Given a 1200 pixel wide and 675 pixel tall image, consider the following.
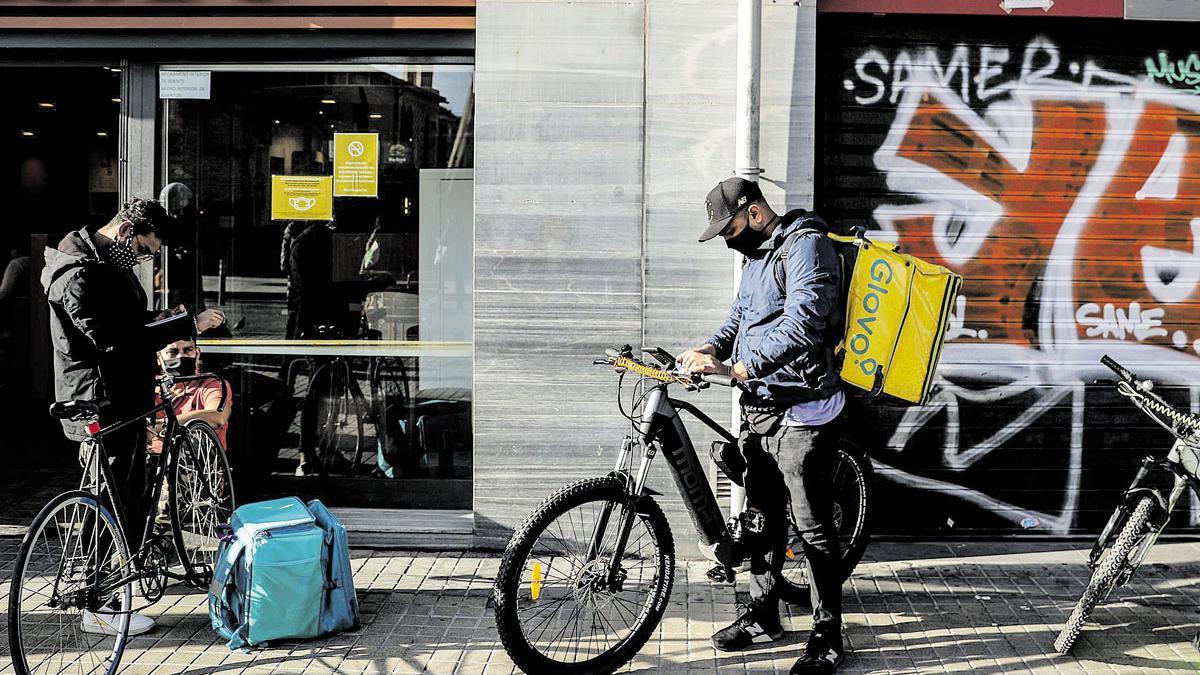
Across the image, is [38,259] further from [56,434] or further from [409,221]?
[409,221]

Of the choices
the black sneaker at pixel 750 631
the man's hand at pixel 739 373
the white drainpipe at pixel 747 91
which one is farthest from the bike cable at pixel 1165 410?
the white drainpipe at pixel 747 91

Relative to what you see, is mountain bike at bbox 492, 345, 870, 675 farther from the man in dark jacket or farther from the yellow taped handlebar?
the man in dark jacket

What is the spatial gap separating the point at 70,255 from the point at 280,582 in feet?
5.67

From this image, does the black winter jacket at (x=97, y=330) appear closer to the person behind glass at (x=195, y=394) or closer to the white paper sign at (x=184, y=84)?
the person behind glass at (x=195, y=394)

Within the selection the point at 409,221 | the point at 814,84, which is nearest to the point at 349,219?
the point at 409,221

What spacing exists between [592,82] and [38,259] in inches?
264

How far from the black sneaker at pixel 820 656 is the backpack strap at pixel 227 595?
2.39 m

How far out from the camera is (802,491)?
16.9 feet

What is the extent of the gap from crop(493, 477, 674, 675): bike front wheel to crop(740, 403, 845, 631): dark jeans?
45 cm

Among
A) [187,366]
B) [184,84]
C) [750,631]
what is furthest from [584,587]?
[184,84]

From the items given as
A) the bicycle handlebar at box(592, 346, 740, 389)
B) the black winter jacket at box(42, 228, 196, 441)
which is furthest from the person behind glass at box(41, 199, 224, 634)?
the bicycle handlebar at box(592, 346, 740, 389)

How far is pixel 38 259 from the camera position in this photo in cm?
1122

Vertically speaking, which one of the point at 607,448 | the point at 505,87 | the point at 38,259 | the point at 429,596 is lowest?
the point at 429,596

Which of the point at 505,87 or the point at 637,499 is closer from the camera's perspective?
the point at 637,499
